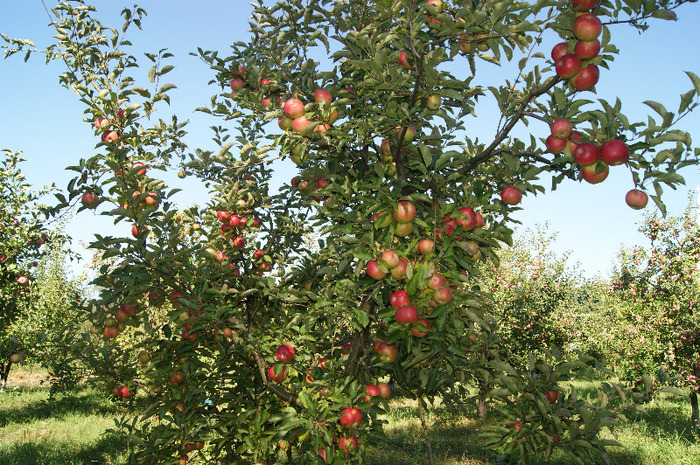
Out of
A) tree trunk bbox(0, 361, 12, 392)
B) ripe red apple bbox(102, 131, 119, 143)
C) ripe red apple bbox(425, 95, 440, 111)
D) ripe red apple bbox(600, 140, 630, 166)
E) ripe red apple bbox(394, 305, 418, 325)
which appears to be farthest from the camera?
tree trunk bbox(0, 361, 12, 392)

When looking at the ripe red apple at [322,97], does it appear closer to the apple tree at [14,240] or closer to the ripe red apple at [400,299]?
the ripe red apple at [400,299]

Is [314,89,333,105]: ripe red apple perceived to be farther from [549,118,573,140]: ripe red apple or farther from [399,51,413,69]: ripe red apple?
[549,118,573,140]: ripe red apple

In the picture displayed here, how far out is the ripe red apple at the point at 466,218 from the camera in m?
2.60

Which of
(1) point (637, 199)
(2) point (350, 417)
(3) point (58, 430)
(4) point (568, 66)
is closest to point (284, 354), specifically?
(2) point (350, 417)

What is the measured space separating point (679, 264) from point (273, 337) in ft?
33.4

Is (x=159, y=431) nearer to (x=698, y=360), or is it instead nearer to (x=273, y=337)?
(x=273, y=337)

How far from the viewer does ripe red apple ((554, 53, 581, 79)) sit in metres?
2.32

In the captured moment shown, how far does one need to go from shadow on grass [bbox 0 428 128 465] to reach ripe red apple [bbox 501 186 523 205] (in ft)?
22.6

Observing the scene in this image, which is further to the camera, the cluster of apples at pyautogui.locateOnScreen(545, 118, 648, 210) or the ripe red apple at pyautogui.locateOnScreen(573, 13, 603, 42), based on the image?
the cluster of apples at pyautogui.locateOnScreen(545, 118, 648, 210)

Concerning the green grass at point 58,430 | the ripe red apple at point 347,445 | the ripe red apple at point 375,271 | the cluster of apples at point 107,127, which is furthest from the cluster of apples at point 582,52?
the green grass at point 58,430

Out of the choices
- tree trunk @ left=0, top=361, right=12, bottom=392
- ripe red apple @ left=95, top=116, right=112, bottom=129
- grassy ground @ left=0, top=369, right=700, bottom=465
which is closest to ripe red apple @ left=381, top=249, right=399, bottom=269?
ripe red apple @ left=95, top=116, right=112, bottom=129

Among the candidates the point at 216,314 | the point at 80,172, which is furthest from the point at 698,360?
the point at 80,172

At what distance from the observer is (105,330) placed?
130 inches

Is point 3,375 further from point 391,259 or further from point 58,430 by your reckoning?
point 391,259
